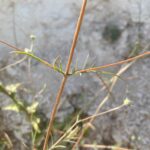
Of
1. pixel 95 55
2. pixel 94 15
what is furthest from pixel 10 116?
pixel 94 15

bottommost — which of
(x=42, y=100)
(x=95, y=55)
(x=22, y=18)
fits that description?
(x=42, y=100)

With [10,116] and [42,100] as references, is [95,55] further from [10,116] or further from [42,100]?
[10,116]

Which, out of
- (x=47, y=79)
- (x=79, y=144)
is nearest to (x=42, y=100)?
(x=47, y=79)

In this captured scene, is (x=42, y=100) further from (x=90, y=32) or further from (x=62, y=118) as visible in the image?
(x=90, y=32)

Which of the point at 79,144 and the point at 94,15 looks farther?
the point at 94,15

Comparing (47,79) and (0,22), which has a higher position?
(0,22)

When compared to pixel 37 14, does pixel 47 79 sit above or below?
below
